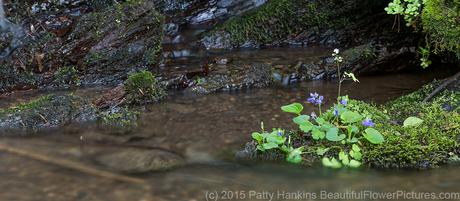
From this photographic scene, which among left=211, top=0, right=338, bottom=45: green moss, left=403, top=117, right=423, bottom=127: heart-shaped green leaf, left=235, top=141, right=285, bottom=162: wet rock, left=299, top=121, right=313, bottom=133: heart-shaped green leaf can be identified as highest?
left=211, top=0, right=338, bottom=45: green moss

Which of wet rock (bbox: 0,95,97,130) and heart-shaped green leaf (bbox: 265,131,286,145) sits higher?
wet rock (bbox: 0,95,97,130)

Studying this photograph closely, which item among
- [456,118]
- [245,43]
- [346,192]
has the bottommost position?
[346,192]

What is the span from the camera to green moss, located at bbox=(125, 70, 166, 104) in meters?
6.27

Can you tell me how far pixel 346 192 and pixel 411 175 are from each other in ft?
1.85

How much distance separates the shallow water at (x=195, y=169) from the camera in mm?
3555

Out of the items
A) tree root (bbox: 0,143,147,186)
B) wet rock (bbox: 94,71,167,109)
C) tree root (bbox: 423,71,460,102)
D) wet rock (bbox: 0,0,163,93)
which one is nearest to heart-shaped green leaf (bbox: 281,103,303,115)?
tree root (bbox: 0,143,147,186)

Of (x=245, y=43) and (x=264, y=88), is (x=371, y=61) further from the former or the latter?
(x=245, y=43)

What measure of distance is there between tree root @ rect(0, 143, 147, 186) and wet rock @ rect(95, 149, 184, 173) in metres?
0.13

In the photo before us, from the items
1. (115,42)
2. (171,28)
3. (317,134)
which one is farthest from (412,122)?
(171,28)

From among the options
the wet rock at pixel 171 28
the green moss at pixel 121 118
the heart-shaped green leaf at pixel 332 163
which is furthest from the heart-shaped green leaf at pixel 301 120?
the wet rock at pixel 171 28

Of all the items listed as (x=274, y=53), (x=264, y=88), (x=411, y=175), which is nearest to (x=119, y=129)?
(x=264, y=88)

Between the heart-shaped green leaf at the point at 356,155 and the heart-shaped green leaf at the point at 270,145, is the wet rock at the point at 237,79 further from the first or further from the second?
the heart-shaped green leaf at the point at 356,155

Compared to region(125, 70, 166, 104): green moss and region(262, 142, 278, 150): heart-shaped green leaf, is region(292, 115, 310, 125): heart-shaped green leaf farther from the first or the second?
region(125, 70, 166, 104): green moss

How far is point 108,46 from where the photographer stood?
8055mm
